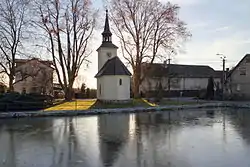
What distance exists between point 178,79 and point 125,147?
4386 centimetres

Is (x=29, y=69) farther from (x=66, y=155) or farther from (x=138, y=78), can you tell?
(x=66, y=155)

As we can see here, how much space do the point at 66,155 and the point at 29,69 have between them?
30355 millimetres

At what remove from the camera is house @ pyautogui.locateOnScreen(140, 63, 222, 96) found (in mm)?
49541

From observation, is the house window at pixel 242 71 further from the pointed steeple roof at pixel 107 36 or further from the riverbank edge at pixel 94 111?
the pointed steeple roof at pixel 107 36

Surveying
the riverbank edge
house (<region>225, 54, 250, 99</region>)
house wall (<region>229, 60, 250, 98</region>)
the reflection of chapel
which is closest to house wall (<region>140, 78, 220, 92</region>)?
house (<region>225, 54, 250, 99</region>)

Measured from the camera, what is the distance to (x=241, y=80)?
44.2m

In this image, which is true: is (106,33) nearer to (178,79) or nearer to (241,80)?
(178,79)

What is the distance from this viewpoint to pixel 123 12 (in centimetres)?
3947

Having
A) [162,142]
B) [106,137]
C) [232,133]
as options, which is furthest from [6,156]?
[232,133]

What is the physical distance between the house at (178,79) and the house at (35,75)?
44.9ft

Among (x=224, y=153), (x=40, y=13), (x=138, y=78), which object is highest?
(x=40, y=13)

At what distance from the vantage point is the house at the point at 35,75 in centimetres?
3677

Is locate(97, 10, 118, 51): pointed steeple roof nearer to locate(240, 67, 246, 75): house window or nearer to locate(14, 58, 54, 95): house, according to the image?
locate(14, 58, 54, 95): house

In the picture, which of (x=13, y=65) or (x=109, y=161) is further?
(x=13, y=65)
